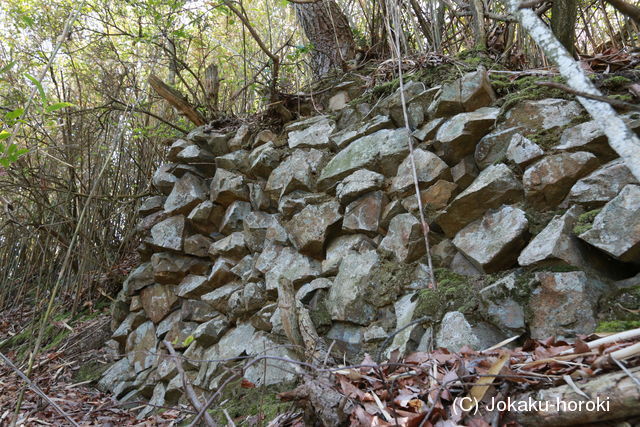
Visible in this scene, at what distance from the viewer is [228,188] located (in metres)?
3.19

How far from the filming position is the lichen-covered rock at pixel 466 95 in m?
2.25

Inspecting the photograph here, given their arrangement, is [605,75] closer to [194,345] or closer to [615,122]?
[615,122]

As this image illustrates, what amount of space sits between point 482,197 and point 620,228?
57 centimetres

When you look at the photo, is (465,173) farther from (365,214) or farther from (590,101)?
(590,101)

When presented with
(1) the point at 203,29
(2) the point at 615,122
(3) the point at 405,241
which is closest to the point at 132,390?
(3) the point at 405,241

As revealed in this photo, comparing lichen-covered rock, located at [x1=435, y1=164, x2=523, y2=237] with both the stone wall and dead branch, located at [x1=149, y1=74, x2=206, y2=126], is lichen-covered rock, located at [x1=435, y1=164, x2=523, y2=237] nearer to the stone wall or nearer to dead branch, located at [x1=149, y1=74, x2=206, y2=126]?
the stone wall

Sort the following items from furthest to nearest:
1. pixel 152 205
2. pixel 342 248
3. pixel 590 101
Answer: pixel 152 205 → pixel 342 248 → pixel 590 101

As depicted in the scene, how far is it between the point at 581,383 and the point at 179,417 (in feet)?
6.66

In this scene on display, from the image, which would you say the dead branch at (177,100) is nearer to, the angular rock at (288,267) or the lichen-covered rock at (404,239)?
the angular rock at (288,267)

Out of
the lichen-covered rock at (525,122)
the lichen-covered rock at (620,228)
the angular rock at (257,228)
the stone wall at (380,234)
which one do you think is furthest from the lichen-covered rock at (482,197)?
the angular rock at (257,228)

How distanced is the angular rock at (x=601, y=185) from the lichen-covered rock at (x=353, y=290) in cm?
100

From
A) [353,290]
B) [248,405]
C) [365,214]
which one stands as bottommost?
[248,405]

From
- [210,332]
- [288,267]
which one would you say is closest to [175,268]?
[210,332]

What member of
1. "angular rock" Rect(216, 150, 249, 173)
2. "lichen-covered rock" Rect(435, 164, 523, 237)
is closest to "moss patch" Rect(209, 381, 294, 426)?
"lichen-covered rock" Rect(435, 164, 523, 237)
